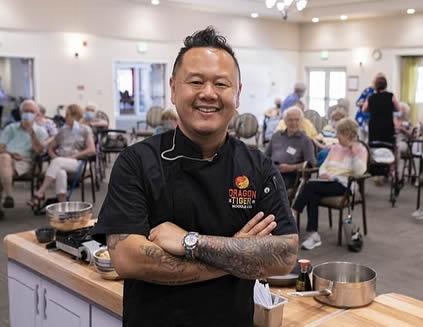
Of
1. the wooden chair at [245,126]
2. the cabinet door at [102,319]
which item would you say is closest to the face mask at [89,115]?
the wooden chair at [245,126]

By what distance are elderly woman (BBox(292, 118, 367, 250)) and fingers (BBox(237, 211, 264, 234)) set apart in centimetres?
346

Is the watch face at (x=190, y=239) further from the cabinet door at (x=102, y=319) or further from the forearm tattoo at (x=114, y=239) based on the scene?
the cabinet door at (x=102, y=319)

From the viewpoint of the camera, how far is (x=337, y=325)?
1.67m

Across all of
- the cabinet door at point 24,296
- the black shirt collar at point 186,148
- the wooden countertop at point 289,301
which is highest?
the black shirt collar at point 186,148

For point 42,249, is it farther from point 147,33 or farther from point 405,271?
point 147,33

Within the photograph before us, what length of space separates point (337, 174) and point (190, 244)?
374cm

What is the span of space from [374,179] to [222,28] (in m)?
5.52

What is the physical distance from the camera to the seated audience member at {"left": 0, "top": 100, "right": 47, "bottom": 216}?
5.69 metres

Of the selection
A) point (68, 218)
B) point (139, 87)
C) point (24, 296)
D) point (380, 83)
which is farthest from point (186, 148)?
point (139, 87)

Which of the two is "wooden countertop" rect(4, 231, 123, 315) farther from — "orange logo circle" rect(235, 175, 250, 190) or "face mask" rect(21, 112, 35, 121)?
"face mask" rect(21, 112, 35, 121)

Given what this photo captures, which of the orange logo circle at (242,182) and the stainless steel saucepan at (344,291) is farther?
the stainless steel saucepan at (344,291)

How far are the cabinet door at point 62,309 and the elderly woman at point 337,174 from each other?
112 inches

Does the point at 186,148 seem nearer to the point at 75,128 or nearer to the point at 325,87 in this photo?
the point at 75,128

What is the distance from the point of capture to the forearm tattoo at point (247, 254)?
1319 millimetres
